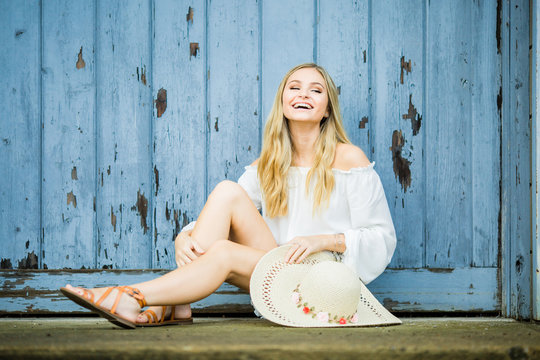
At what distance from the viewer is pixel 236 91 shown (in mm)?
2006

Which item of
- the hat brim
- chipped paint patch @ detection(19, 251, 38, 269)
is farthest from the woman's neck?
chipped paint patch @ detection(19, 251, 38, 269)

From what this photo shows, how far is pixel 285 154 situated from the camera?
189 centimetres

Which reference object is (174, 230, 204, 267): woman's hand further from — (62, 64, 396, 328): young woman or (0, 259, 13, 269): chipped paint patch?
(0, 259, 13, 269): chipped paint patch

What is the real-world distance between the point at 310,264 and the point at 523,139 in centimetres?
93

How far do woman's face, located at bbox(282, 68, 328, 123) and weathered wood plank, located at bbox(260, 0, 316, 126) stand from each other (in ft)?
0.44

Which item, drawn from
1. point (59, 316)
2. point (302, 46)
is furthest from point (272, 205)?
point (59, 316)

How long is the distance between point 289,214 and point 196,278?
1.71 feet

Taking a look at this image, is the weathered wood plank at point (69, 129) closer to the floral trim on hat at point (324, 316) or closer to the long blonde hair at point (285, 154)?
the long blonde hair at point (285, 154)

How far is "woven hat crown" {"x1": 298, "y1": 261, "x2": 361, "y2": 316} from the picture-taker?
56.2 inches

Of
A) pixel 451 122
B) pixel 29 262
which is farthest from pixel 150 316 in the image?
pixel 451 122

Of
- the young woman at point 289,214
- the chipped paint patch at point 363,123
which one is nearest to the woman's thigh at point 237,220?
the young woman at point 289,214

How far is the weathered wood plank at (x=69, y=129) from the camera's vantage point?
1984 mm

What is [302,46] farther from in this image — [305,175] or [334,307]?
[334,307]

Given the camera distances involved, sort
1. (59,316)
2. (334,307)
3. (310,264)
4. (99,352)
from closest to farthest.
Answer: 1. (99,352)
2. (334,307)
3. (310,264)
4. (59,316)
